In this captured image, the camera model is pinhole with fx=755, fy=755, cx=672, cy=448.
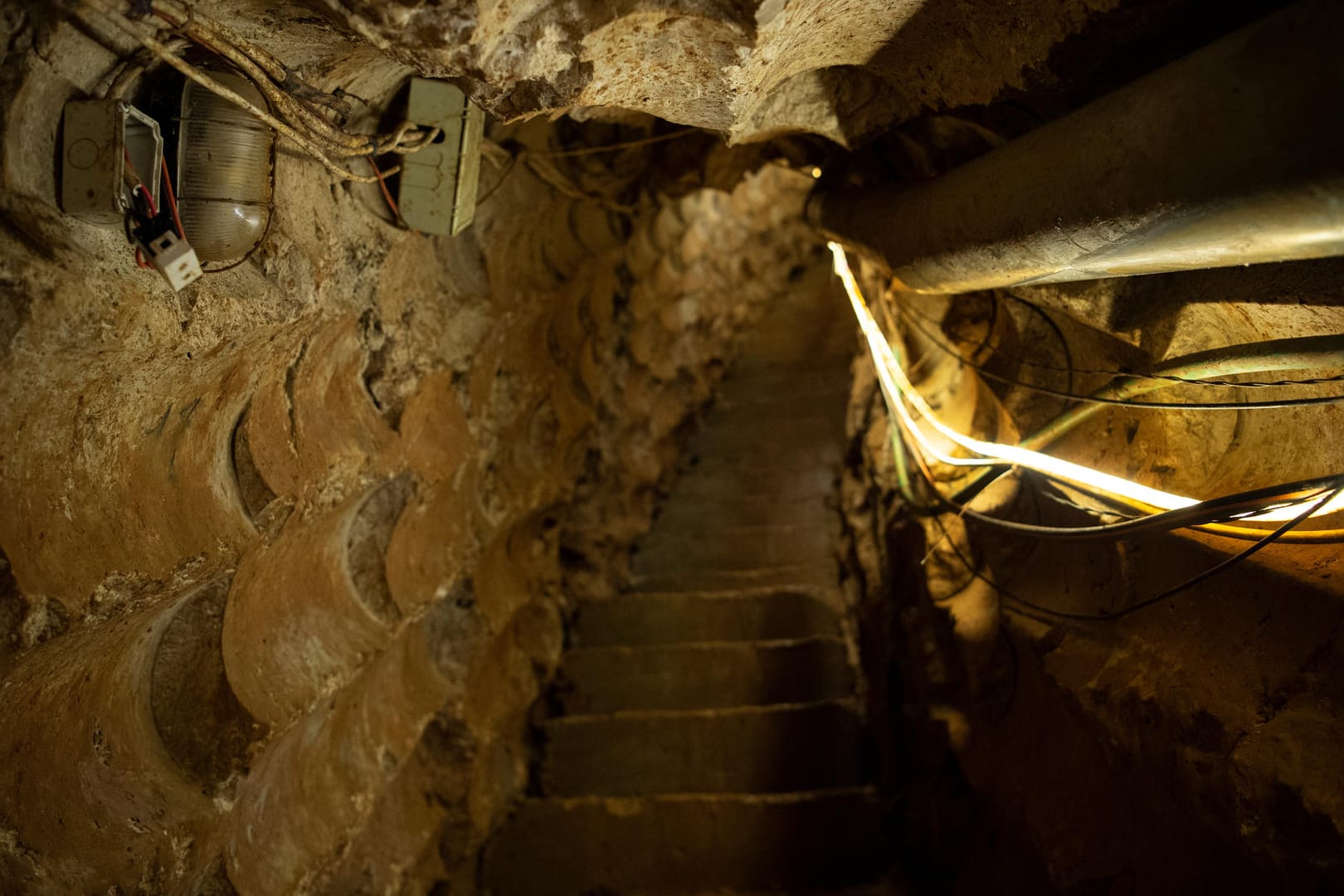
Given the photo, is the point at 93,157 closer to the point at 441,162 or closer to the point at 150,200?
the point at 150,200

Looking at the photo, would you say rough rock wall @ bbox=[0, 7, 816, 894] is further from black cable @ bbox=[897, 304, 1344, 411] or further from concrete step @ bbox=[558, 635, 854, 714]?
black cable @ bbox=[897, 304, 1344, 411]

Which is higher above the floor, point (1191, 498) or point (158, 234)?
point (158, 234)

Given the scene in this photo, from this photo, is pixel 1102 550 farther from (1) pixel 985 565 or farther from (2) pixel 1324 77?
(2) pixel 1324 77

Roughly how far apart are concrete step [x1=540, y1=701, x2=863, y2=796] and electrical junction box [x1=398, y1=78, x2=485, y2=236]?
2.24 metres

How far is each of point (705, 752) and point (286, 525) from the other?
6.48 feet

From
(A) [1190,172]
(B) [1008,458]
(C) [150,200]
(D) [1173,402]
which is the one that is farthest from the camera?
(B) [1008,458]

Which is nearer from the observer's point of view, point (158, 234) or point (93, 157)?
point (93, 157)

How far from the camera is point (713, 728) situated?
3.20 m

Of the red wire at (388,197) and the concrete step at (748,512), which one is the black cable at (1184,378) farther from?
the concrete step at (748,512)

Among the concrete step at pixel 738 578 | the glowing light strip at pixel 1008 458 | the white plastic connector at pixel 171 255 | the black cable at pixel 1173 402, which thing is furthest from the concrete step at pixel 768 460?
the white plastic connector at pixel 171 255

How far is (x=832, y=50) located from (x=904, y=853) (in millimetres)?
2638

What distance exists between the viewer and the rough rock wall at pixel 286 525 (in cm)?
124

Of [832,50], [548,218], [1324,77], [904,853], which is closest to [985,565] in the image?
[904,853]

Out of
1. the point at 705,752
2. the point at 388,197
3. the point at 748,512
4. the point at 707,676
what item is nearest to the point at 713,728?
the point at 705,752
